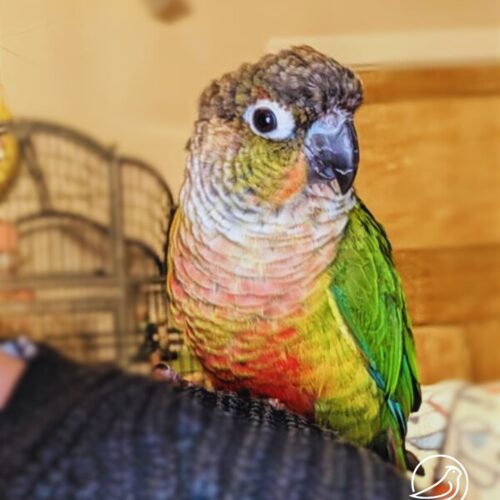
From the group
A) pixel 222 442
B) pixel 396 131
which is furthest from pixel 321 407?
pixel 396 131

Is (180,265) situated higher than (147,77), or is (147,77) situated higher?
(147,77)

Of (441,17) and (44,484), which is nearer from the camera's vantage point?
(44,484)

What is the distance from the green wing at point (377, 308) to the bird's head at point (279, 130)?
3 centimetres

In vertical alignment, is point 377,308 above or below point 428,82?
below

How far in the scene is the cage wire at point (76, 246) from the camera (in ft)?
1.58

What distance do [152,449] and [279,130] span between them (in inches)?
7.5

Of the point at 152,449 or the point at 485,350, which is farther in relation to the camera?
the point at 485,350

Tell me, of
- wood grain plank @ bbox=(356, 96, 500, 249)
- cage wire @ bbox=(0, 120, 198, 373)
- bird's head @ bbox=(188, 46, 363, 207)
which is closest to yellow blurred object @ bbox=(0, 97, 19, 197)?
cage wire @ bbox=(0, 120, 198, 373)

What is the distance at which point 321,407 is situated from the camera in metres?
0.50

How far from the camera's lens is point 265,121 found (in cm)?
47

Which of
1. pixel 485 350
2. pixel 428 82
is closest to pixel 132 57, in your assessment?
pixel 428 82

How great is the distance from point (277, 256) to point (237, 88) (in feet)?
0.33

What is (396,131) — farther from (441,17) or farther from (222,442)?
(222,442)

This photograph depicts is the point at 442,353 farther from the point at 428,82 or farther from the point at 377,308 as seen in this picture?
the point at 428,82
